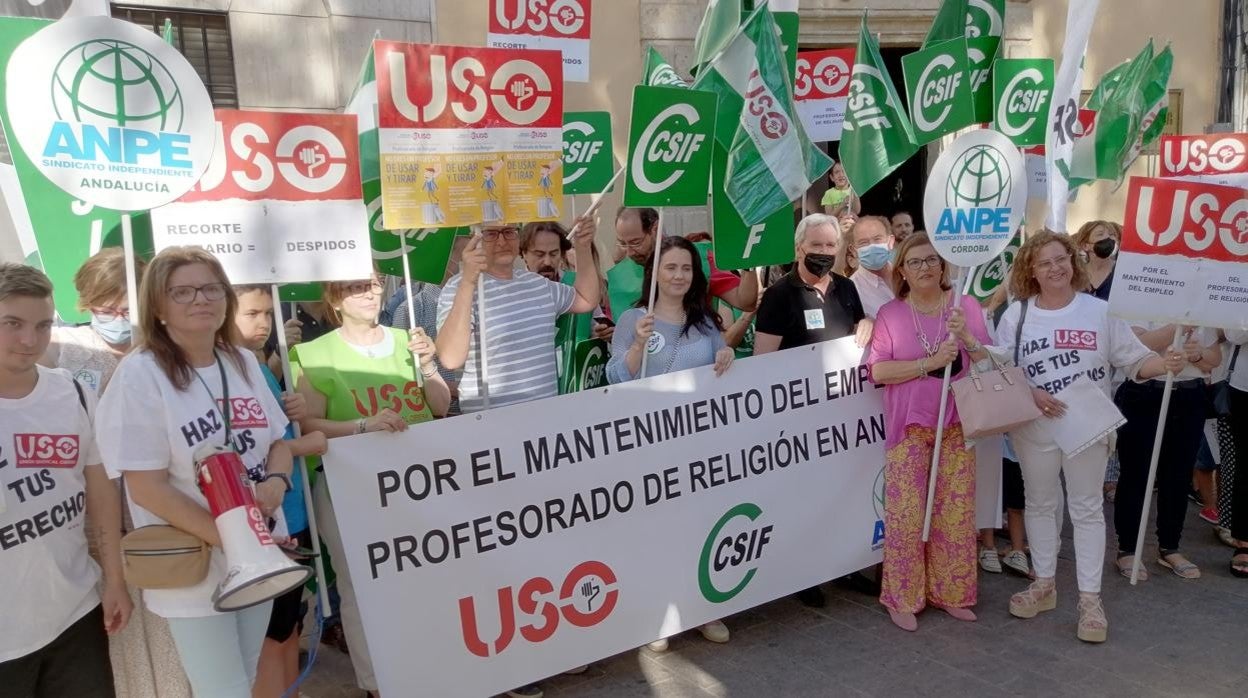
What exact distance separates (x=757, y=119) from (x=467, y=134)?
4.99ft

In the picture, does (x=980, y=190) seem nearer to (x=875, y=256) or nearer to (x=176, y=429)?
(x=875, y=256)

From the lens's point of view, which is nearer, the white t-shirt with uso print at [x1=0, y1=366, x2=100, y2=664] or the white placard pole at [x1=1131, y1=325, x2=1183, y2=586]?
the white t-shirt with uso print at [x1=0, y1=366, x2=100, y2=664]

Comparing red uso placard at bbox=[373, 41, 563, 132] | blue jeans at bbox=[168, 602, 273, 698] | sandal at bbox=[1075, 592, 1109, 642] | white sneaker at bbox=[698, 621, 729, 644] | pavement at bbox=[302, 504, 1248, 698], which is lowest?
pavement at bbox=[302, 504, 1248, 698]

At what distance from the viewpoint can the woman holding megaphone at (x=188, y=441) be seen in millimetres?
2691

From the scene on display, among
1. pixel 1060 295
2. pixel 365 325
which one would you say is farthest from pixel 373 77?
pixel 1060 295

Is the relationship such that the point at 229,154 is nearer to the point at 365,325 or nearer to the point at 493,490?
the point at 365,325

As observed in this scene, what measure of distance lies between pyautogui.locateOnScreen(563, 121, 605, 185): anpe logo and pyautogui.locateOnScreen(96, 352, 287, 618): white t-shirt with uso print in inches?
154

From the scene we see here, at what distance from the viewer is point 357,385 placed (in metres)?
3.75

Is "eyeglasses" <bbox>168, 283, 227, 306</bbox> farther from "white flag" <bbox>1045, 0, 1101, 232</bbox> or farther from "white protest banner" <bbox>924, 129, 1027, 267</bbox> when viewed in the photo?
"white flag" <bbox>1045, 0, 1101, 232</bbox>

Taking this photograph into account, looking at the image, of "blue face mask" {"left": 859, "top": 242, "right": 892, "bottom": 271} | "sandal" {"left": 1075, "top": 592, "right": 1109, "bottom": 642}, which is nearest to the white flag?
"blue face mask" {"left": 859, "top": 242, "right": 892, "bottom": 271}

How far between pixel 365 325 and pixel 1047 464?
3.21 meters

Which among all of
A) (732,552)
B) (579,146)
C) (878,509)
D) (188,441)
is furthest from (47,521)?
(579,146)

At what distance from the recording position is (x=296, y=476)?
12.1 ft

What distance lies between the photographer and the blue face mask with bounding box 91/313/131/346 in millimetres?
3473
